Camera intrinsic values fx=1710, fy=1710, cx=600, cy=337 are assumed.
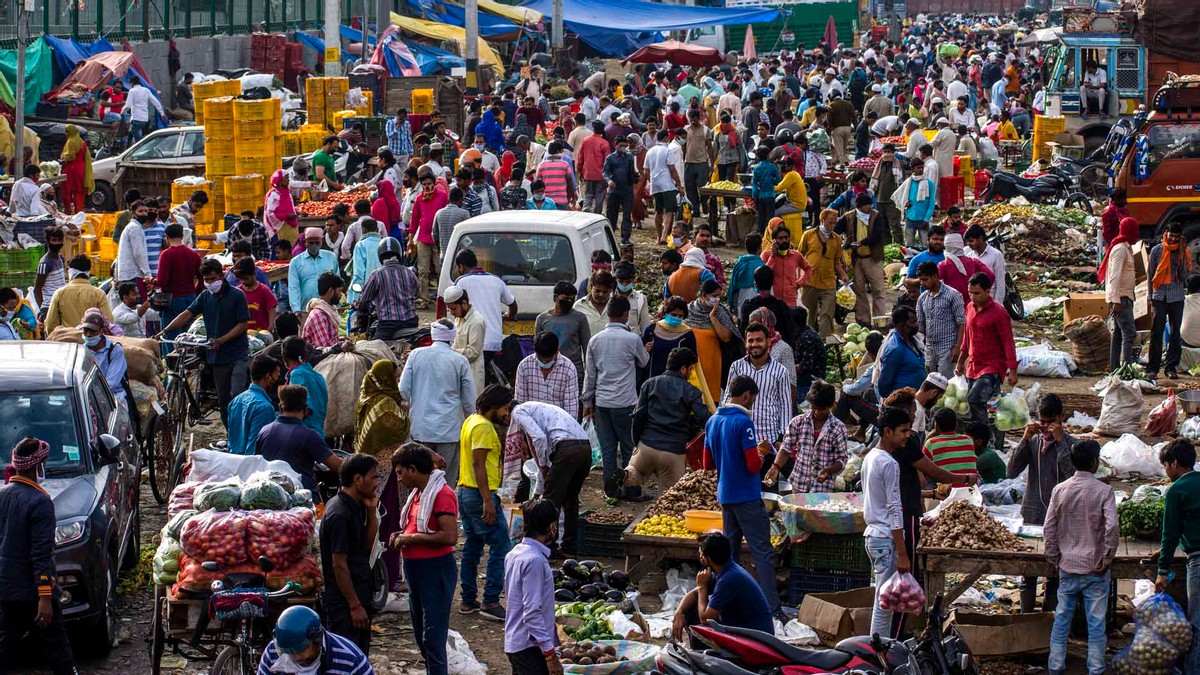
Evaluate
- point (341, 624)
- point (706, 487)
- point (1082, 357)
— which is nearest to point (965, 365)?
point (706, 487)

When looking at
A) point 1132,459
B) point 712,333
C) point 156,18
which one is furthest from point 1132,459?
point 156,18

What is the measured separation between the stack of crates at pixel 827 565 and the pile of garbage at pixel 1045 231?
13.6m

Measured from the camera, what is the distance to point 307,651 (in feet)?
22.6

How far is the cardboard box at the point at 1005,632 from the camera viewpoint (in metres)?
9.66

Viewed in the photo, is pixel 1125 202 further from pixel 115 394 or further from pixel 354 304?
pixel 115 394

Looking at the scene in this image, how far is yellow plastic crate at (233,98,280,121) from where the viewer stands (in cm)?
2223

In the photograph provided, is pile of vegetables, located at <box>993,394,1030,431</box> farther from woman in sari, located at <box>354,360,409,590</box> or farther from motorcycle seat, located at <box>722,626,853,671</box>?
motorcycle seat, located at <box>722,626,853,671</box>

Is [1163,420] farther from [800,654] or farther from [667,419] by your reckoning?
[800,654]

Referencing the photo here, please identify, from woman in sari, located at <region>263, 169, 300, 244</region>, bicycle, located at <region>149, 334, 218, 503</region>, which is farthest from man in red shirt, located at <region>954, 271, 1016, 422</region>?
woman in sari, located at <region>263, 169, 300, 244</region>

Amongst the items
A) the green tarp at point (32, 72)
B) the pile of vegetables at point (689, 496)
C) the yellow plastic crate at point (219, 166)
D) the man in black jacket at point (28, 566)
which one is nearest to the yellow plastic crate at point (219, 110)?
the yellow plastic crate at point (219, 166)

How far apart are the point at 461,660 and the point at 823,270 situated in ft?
26.9

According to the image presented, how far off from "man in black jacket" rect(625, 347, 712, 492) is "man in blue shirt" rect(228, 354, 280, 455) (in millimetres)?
2659

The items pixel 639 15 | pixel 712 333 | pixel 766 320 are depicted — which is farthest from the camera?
pixel 639 15

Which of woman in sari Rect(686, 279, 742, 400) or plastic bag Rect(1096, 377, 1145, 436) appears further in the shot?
plastic bag Rect(1096, 377, 1145, 436)
